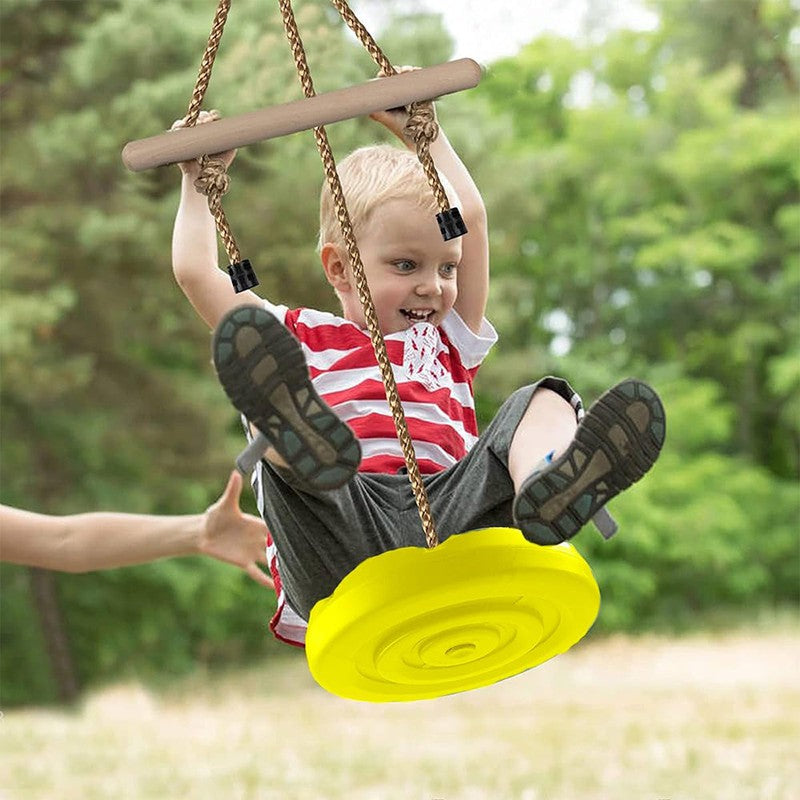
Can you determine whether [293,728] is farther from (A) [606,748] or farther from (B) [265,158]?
(B) [265,158]

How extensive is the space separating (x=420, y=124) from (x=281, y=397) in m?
0.47

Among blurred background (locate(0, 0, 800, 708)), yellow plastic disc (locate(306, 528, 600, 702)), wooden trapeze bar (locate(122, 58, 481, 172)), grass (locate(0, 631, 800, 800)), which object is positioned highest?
blurred background (locate(0, 0, 800, 708))

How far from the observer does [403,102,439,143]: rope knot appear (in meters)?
1.80

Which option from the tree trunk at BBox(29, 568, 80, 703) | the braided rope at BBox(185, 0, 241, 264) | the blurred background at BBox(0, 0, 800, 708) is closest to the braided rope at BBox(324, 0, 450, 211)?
the braided rope at BBox(185, 0, 241, 264)

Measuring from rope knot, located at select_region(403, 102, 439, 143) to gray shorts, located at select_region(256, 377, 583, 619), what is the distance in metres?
0.36

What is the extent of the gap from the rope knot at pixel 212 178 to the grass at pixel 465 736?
4388mm

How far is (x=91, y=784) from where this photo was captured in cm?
657

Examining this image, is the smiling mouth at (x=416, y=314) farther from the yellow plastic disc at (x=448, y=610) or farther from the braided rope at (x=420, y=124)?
the yellow plastic disc at (x=448, y=610)

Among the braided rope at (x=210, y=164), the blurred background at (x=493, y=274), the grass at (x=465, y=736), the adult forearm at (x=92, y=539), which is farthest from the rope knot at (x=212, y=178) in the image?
the grass at (x=465, y=736)

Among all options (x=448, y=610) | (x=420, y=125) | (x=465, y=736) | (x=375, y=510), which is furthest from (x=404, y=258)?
(x=465, y=736)

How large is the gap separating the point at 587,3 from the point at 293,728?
6658 millimetres

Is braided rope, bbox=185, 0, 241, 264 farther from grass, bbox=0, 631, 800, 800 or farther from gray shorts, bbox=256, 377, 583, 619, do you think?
grass, bbox=0, 631, 800, 800

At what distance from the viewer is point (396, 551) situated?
1.78 metres

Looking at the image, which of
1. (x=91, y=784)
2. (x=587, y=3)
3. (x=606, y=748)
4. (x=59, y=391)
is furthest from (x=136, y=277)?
(x=587, y=3)
